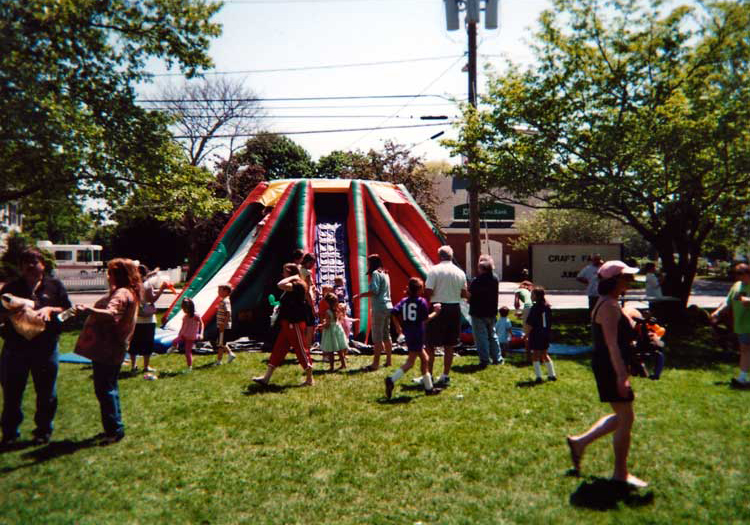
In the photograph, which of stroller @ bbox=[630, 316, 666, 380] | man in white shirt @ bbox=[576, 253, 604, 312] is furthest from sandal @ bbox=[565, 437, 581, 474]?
man in white shirt @ bbox=[576, 253, 604, 312]

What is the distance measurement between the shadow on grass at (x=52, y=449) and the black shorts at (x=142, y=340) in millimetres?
3099

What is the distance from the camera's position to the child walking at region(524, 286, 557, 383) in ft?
27.5

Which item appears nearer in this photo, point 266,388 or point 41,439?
point 41,439

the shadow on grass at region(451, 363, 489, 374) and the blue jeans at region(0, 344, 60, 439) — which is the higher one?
the blue jeans at region(0, 344, 60, 439)

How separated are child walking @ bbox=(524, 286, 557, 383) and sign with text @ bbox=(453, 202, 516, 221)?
28.2ft

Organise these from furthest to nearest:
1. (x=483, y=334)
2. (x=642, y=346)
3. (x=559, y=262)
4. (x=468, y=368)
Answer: (x=559, y=262)
(x=483, y=334)
(x=468, y=368)
(x=642, y=346)

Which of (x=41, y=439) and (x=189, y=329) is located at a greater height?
(x=189, y=329)

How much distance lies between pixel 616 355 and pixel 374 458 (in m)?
2.21

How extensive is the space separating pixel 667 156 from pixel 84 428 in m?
12.3

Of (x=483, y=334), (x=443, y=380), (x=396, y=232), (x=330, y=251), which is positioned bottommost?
(x=443, y=380)

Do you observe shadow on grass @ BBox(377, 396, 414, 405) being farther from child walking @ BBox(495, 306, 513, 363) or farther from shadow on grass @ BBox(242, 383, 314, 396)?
child walking @ BBox(495, 306, 513, 363)

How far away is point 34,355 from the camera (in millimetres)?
5723

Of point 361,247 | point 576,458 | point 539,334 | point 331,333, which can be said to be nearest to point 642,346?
point 576,458

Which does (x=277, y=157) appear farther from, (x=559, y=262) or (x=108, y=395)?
(x=108, y=395)
